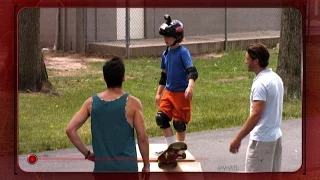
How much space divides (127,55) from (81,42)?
0.99 ft

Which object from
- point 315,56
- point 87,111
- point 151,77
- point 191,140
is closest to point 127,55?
point 151,77

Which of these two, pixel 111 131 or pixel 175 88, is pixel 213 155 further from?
pixel 111 131

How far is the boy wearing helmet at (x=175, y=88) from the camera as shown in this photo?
3705 mm

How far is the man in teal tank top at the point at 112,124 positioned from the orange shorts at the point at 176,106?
19cm

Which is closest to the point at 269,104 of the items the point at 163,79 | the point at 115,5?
the point at 163,79

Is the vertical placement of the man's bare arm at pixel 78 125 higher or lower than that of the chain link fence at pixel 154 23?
lower

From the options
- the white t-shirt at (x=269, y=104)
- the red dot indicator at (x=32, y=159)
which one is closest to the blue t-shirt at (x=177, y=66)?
the white t-shirt at (x=269, y=104)

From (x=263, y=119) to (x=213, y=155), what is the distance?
0.39m

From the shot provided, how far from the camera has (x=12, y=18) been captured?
3660mm

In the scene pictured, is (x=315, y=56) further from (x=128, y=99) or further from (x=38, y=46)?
(x=38, y=46)

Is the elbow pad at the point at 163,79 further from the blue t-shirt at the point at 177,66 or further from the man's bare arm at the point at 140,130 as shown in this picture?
the man's bare arm at the point at 140,130

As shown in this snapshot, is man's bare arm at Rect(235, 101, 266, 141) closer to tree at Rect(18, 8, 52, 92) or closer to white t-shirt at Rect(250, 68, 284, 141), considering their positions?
white t-shirt at Rect(250, 68, 284, 141)

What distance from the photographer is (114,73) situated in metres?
3.62

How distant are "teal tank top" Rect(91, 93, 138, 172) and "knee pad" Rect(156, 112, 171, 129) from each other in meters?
0.21
